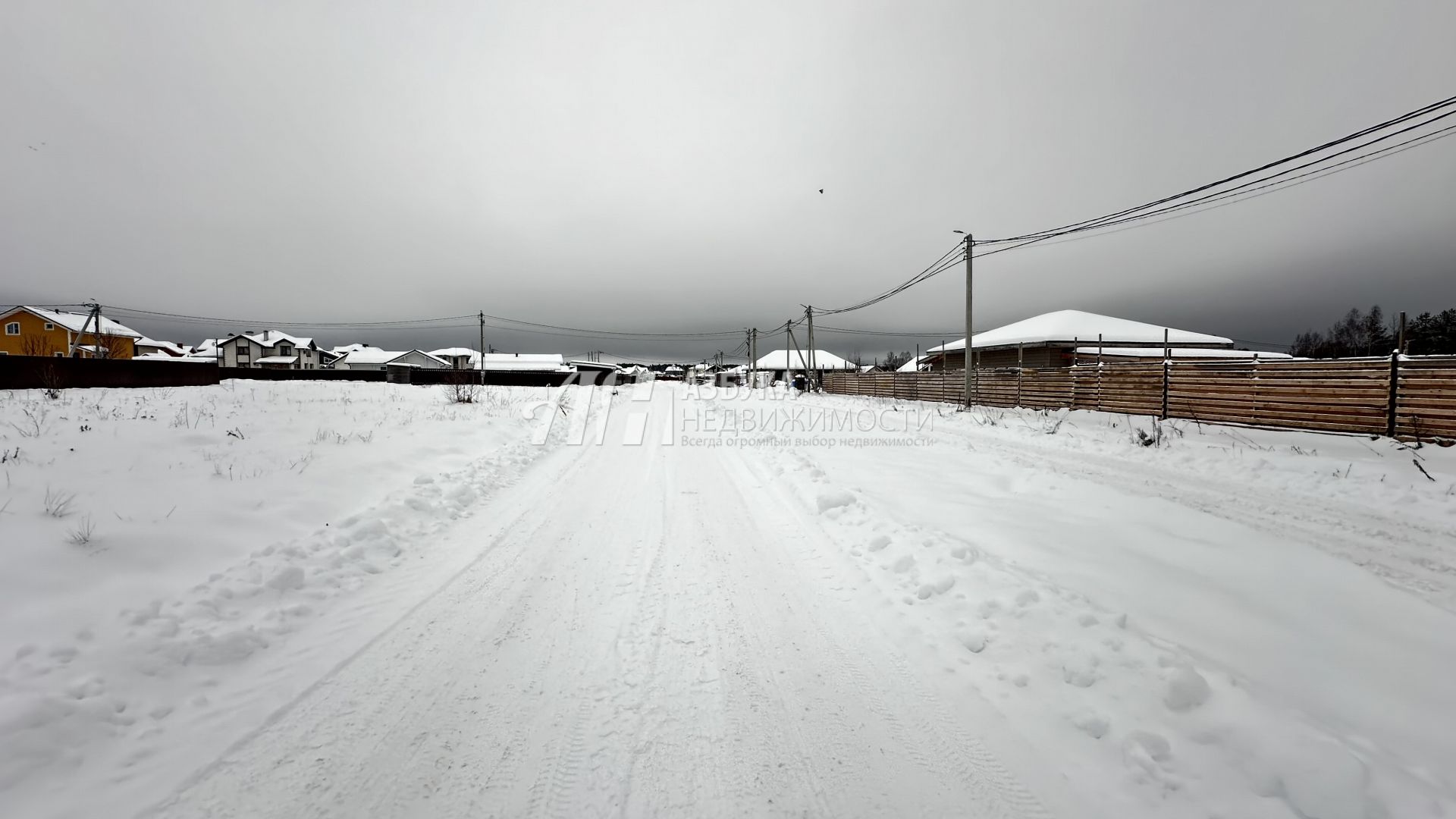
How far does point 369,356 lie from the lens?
2825 inches

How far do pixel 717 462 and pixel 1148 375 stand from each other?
13.7m

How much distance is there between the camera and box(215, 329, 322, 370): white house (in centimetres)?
6756

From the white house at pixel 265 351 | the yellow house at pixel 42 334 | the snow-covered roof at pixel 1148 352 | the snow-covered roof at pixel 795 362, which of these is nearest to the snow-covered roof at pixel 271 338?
the white house at pixel 265 351

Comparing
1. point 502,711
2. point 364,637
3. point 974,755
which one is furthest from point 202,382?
point 974,755

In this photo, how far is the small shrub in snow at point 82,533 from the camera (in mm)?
3719

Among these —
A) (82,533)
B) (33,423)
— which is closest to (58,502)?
(82,533)

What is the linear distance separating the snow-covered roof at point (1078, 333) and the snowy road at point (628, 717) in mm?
32171

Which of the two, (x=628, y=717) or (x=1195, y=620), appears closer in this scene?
(x=628, y=717)

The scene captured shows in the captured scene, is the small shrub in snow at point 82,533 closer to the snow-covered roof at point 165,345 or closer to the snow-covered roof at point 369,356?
the snow-covered roof at point 369,356

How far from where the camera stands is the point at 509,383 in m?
45.4

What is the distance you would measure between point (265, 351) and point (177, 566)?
292 ft

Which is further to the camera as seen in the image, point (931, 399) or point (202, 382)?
point (931, 399)

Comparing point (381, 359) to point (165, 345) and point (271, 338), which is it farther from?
point (165, 345)

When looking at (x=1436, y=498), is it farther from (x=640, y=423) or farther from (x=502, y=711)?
(x=640, y=423)
